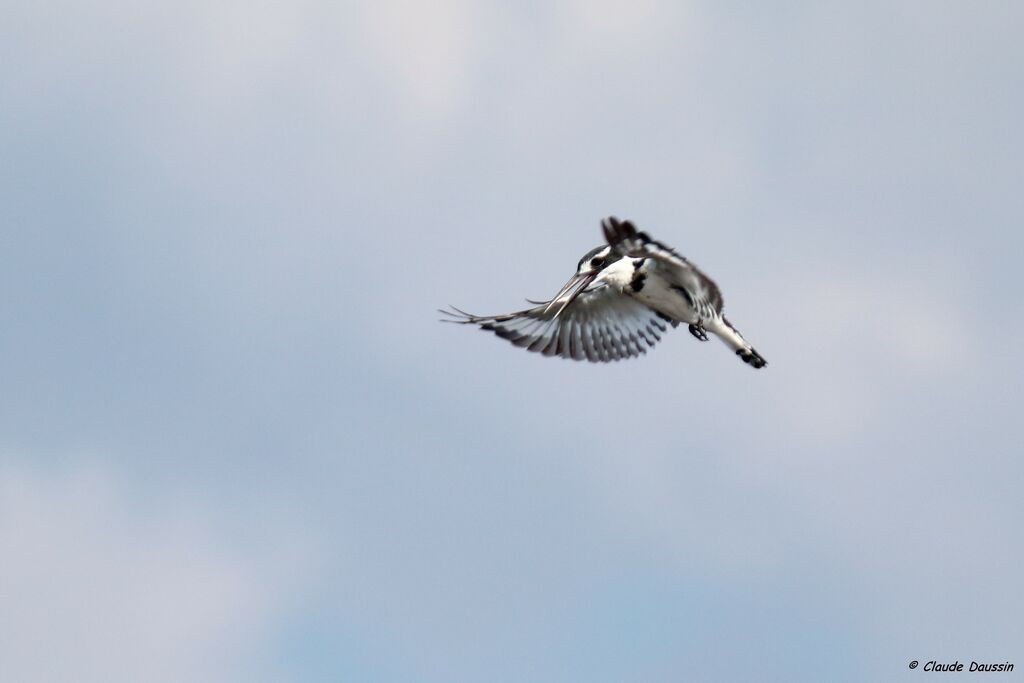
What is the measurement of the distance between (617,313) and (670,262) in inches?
125

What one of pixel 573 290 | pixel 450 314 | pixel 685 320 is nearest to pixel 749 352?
pixel 685 320

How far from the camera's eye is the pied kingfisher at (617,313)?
3180 cm

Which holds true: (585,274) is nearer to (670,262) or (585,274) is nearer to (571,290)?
(571,290)

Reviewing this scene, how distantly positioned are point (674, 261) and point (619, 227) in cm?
276

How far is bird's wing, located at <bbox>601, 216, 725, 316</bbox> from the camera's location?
27766 mm

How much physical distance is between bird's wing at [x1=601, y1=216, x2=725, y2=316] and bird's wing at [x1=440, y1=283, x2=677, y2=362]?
1572 millimetres

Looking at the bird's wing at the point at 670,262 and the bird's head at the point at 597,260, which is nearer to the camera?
the bird's wing at the point at 670,262

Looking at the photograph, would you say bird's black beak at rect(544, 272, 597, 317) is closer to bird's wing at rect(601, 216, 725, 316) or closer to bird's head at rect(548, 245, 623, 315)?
bird's head at rect(548, 245, 623, 315)

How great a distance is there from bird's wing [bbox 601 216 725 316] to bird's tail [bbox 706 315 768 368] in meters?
0.53

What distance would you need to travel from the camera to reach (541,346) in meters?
33.2

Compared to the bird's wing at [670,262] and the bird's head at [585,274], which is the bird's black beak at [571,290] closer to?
the bird's head at [585,274]

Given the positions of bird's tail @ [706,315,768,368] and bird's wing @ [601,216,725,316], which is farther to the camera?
bird's tail @ [706,315,768,368]

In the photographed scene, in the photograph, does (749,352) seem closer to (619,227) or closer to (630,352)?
(630,352)

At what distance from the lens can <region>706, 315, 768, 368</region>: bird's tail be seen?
3262cm
